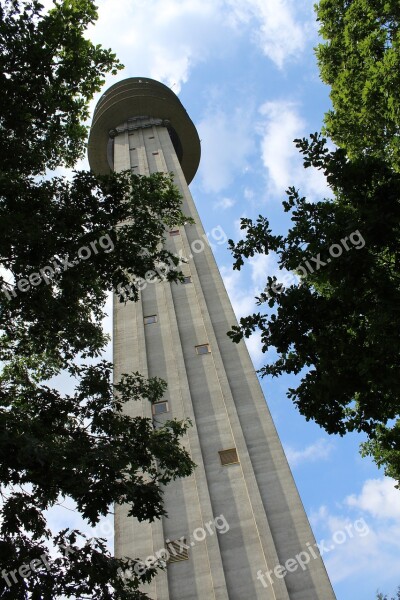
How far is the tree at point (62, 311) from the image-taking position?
8594 millimetres

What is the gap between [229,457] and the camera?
18828 mm

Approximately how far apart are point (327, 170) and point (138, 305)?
18510mm

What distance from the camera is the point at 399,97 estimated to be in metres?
13.1

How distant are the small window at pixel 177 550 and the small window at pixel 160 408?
5.08m

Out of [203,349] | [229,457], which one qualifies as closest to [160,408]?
[229,457]

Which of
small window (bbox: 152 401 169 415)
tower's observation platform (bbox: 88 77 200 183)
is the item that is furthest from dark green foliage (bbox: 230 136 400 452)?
tower's observation platform (bbox: 88 77 200 183)

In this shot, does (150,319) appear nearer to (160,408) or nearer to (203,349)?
(203,349)

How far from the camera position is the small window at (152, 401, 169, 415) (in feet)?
67.6

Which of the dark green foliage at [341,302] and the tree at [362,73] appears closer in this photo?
the dark green foliage at [341,302]

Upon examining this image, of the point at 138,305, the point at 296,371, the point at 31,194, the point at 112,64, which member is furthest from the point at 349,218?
the point at 138,305

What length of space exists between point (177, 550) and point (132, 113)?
3732cm

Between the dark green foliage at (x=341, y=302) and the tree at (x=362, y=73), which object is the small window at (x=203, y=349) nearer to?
the tree at (x=362, y=73)

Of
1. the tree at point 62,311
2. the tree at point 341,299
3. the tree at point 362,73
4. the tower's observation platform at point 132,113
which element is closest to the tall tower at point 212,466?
the tree at point 62,311

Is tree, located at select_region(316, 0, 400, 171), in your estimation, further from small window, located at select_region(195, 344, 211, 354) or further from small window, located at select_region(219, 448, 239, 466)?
small window, located at select_region(195, 344, 211, 354)
